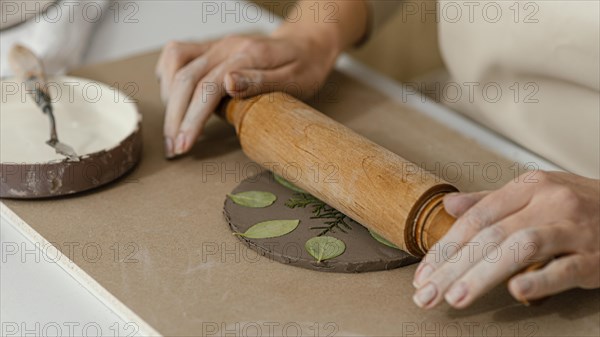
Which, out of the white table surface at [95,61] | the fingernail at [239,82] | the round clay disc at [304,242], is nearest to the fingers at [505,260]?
the round clay disc at [304,242]

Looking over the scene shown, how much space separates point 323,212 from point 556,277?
0.27 m

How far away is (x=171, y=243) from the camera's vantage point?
0.87 m

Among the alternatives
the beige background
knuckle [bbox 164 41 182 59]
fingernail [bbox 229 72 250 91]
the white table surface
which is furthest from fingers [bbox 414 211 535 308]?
the beige background

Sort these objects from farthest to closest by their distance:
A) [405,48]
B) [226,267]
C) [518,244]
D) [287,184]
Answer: [405,48]
[287,184]
[226,267]
[518,244]

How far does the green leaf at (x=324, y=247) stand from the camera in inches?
32.6

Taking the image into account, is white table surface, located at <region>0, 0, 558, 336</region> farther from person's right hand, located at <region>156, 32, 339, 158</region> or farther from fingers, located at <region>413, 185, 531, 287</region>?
fingers, located at <region>413, 185, 531, 287</region>

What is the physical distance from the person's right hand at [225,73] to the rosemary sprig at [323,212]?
0.17 meters

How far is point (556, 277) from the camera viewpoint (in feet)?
2.34

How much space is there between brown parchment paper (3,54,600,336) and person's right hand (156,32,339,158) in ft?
0.14

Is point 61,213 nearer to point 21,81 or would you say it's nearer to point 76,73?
point 21,81

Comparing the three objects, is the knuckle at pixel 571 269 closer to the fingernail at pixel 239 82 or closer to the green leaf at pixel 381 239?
the green leaf at pixel 381 239

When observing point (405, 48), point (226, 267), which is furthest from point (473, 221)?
point (405, 48)


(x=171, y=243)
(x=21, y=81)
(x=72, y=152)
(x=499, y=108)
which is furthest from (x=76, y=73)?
(x=499, y=108)

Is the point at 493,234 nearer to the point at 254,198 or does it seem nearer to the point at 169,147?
the point at 254,198
